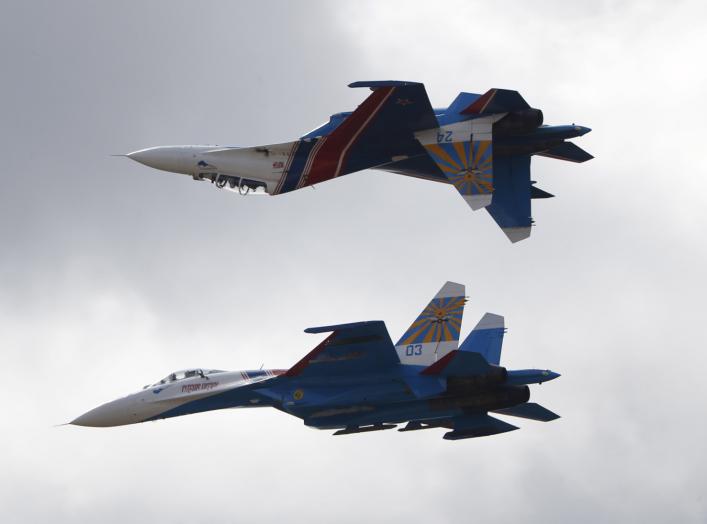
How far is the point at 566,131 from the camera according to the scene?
5459cm

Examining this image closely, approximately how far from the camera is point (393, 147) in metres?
54.3

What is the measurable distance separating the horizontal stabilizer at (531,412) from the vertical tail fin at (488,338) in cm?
176

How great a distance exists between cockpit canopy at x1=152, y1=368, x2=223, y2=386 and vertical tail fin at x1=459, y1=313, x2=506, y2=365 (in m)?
8.23

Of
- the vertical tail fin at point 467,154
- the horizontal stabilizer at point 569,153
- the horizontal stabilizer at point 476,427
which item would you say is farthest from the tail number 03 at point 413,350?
the horizontal stabilizer at point 569,153

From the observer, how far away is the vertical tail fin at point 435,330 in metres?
57.4

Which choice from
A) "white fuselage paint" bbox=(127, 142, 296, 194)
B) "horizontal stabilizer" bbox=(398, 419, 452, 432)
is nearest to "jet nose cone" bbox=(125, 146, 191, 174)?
"white fuselage paint" bbox=(127, 142, 296, 194)

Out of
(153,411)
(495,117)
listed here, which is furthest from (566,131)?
(153,411)

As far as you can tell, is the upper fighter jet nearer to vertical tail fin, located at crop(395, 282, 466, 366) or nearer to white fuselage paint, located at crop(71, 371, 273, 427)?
vertical tail fin, located at crop(395, 282, 466, 366)

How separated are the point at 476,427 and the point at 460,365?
3120 millimetres

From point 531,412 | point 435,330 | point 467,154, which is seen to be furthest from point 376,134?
point 531,412

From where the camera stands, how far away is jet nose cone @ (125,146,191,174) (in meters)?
54.2

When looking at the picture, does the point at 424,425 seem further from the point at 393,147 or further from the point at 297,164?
the point at 297,164

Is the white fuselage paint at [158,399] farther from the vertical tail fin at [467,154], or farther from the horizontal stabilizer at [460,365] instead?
the vertical tail fin at [467,154]

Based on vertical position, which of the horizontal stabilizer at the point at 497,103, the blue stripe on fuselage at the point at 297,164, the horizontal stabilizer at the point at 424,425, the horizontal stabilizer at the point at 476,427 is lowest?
the horizontal stabilizer at the point at 476,427
